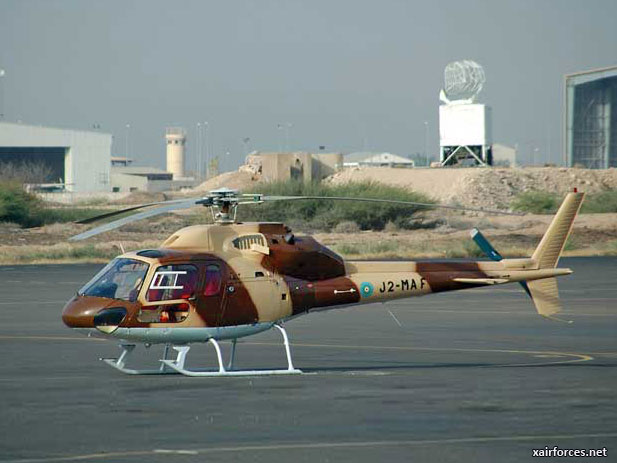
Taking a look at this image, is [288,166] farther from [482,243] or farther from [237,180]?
[482,243]

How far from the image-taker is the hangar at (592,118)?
381ft

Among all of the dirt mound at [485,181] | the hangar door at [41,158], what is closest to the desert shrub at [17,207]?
the dirt mound at [485,181]

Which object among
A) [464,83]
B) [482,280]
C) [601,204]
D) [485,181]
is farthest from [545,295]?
[464,83]

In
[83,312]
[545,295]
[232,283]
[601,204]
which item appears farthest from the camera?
[601,204]

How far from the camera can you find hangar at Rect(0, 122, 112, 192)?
430 feet

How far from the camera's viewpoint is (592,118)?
11725cm

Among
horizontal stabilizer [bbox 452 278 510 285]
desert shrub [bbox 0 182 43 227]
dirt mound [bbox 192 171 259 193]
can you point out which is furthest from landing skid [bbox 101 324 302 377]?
dirt mound [bbox 192 171 259 193]

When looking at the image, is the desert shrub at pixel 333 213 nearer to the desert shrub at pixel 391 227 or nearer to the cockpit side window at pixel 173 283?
the desert shrub at pixel 391 227

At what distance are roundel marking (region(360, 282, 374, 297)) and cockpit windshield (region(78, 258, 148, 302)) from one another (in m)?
3.65

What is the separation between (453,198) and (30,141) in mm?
57824

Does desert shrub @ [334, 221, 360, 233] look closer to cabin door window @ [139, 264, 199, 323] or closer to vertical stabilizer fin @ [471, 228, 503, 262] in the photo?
vertical stabilizer fin @ [471, 228, 503, 262]

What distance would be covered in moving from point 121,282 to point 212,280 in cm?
140

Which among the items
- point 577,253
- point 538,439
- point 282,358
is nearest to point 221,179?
point 577,253

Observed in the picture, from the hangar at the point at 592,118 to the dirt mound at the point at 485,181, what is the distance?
52.4 ft
